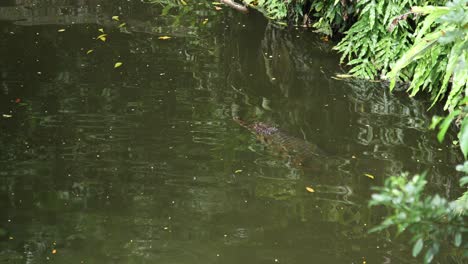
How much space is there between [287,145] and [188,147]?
0.87 m

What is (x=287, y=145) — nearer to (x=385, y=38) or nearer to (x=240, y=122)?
(x=240, y=122)

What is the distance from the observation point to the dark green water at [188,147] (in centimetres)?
482

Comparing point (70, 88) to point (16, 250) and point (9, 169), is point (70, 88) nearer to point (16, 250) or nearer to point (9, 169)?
point (9, 169)

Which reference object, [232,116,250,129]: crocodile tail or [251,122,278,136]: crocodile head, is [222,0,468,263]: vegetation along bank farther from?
[232,116,250,129]: crocodile tail

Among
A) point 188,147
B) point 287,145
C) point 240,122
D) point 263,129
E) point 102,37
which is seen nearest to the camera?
point 188,147

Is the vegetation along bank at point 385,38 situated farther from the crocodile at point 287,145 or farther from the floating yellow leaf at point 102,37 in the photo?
the floating yellow leaf at point 102,37

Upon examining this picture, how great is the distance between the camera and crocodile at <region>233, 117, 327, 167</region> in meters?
5.89

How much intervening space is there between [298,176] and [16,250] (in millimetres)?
2254

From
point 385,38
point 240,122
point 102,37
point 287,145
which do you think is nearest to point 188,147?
point 240,122

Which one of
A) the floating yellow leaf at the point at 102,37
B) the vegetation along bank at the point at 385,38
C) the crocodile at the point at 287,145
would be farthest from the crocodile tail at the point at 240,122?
the floating yellow leaf at the point at 102,37

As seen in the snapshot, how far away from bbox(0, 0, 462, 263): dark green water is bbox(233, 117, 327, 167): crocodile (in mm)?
75

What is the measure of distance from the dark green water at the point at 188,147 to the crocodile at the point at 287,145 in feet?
0.25

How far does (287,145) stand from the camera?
6.09 metres

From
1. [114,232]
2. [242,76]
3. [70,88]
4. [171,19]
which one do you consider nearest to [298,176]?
[114,232]
